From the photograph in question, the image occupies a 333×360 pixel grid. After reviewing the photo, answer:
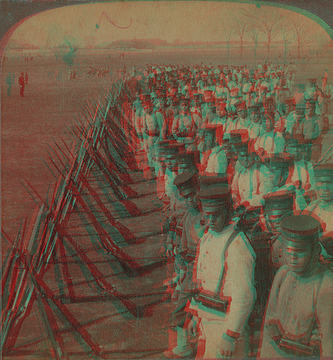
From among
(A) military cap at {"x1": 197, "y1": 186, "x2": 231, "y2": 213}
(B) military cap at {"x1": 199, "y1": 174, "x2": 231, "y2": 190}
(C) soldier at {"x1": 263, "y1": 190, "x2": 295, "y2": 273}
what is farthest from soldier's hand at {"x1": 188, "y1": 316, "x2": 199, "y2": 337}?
(B) military cap at {"x1": 199, "y1": 174, "x2": 231, "y2": 190}

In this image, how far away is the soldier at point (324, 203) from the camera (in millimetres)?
3014

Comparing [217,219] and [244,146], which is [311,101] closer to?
[244,146]

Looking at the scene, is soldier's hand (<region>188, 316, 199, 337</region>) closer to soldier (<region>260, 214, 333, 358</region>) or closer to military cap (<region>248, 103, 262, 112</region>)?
soldier (<region>260, 214, 333, 358</region>)

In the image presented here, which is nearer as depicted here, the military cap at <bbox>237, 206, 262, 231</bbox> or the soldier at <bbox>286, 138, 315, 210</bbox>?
the military cap at <bbox>237, 206, 262, 231</bbox>

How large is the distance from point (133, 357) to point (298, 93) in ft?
10.6

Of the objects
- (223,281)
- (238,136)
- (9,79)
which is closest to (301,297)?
(223,281)

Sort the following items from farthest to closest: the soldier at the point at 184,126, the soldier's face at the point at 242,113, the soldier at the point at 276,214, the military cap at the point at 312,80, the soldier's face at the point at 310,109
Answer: the soldier at the point at 184,126
the soldier's face at the point at 242,113
the soldier's face at the point at 310,109
the military cap at the point at 312,80
the soldier at the point at 276,214

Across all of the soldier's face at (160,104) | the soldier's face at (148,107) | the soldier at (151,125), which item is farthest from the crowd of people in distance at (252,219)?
the soldier's face at (160,104)

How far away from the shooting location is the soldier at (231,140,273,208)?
153 inches

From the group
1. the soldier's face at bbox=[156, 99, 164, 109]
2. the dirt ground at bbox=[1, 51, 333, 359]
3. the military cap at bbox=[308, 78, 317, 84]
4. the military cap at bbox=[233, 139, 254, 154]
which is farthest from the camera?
the soldier's face at bbox=[156, 99, 164, 109]

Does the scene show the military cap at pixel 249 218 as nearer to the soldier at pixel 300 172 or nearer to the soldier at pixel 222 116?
the soldier at pixel 300 172

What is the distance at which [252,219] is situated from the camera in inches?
119

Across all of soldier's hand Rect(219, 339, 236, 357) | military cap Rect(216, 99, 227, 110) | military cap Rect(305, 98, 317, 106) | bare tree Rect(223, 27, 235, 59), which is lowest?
soldier's hand Rect(219, 339, 236, 357)

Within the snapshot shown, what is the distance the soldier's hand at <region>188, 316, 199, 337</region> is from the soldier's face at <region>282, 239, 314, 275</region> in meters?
1.00
